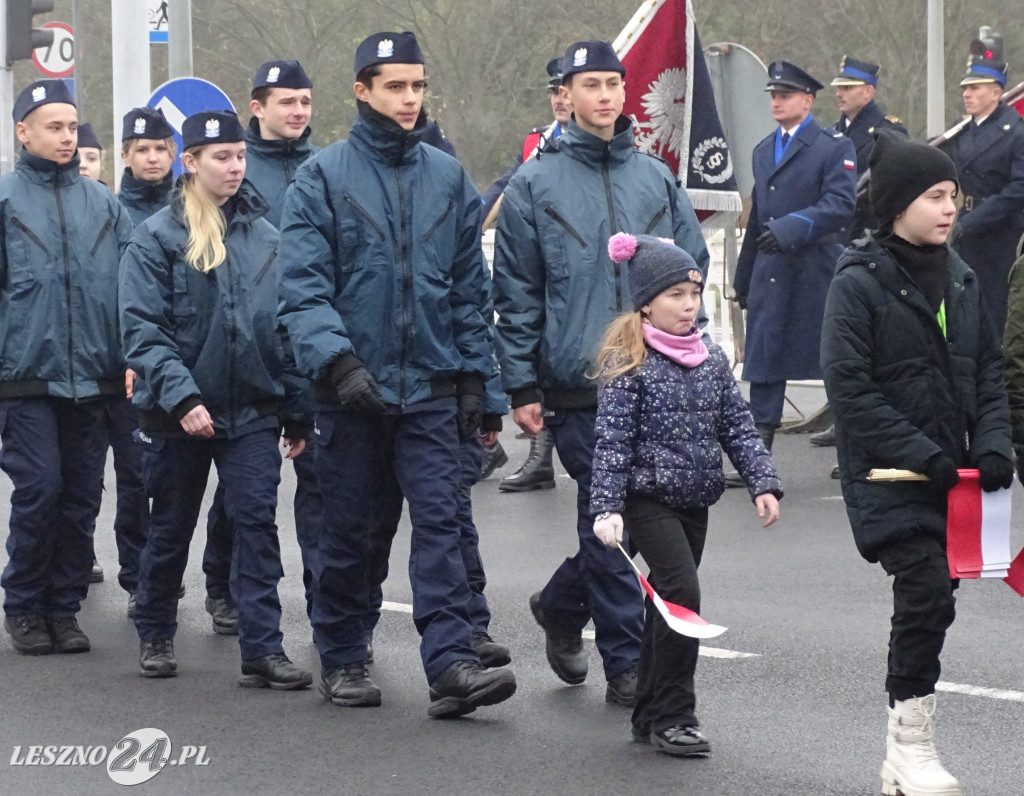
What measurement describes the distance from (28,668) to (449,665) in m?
1.84

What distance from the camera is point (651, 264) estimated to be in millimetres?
5750

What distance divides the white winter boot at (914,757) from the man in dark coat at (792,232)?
225 inches

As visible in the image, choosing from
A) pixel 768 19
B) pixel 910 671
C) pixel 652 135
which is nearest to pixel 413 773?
pixel 910 671

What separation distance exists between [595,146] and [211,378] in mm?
1573

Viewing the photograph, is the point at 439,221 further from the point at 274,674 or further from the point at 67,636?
the point at 67,636

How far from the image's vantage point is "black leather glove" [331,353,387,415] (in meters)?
6.02

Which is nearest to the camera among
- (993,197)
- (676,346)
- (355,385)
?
(676,346)

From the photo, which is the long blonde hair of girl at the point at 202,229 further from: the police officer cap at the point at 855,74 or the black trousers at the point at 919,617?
the police officer cap at the point at 855,74

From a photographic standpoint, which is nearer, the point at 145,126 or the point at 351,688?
the point at 351,688

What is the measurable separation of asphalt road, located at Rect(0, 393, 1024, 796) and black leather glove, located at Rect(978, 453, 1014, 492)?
0.82 m

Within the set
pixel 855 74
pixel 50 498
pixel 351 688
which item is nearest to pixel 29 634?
pixel 50 498

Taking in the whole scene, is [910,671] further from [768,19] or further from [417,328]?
[768,19]

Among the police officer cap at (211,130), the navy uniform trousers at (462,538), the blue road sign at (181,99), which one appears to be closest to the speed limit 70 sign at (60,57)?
the blue road sign at (181,99)

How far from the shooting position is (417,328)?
20.6 feet
